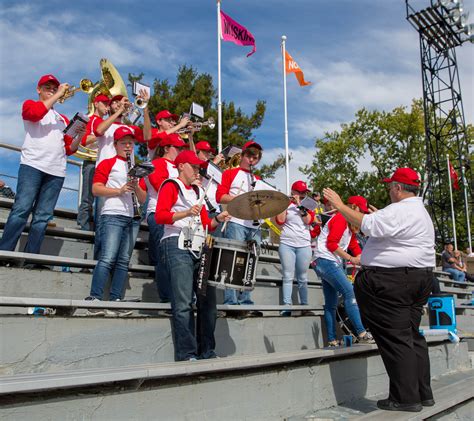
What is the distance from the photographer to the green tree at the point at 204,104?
2502cm

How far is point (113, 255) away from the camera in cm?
500

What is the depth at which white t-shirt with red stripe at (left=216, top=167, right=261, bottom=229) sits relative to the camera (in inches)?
243

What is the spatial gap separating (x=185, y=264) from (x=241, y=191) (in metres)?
1.73

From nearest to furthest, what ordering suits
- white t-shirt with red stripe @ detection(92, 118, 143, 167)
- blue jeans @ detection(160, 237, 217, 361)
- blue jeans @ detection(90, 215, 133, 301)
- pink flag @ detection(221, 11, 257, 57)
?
blue jeans @ detection(160, 237, 217, 361)
blue jeans @ detection(90, 215, 133, 301)
white t-shirt with red stripe @ detection(92, 118, 143, 167)
pink flag @ detection(221, 11, 257, 57)

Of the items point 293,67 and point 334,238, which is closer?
point 334,238

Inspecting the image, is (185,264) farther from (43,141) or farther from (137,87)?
(137,87)

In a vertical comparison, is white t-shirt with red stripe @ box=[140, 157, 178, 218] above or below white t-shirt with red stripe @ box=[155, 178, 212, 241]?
above


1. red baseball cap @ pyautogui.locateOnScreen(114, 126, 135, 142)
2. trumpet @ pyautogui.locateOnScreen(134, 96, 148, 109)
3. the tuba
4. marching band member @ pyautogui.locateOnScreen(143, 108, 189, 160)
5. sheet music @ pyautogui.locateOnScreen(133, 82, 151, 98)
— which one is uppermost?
the tuba

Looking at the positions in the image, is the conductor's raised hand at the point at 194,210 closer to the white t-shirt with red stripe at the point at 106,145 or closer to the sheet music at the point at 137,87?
the white t-shirt with red stripe at the point at 106,145

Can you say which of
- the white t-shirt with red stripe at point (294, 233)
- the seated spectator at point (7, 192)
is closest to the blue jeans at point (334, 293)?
the white t-shirt with red stripe at point (294, 233)

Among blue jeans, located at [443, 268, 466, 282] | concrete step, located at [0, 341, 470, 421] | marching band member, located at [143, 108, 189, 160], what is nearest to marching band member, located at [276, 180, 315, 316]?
marching band member, located at [143, 108, 189, 160]

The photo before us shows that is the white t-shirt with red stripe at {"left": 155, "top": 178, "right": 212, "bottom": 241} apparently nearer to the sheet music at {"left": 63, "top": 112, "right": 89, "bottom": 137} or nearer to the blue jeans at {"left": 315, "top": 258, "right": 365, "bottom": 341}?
the sheet music at {"left": 63, "top": 112, "right": 89, "bottom": 137}

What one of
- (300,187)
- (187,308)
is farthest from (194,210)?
(300,187)

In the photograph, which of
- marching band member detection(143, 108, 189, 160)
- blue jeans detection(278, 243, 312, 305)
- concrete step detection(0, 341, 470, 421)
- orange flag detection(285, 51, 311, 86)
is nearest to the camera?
concrete step detection(0, 341, 470, 421)
